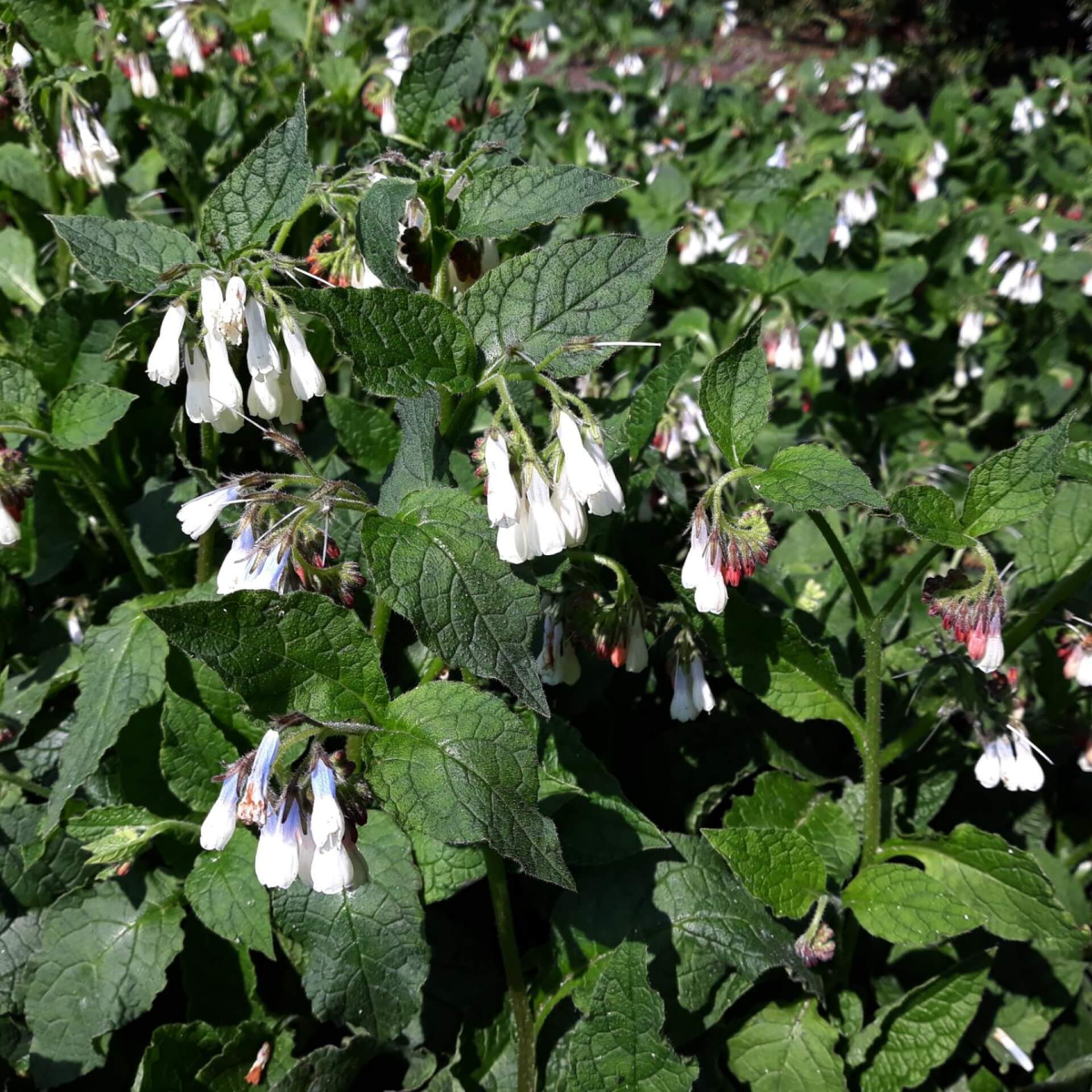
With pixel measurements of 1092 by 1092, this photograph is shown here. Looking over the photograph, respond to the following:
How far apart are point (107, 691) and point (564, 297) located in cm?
129

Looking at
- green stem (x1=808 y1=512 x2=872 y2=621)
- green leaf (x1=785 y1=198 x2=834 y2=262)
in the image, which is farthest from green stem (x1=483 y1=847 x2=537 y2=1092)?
green leaf (x1=785 y1=198 x2=834 y2=262)

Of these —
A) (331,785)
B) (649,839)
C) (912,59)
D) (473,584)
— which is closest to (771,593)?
(649,839)

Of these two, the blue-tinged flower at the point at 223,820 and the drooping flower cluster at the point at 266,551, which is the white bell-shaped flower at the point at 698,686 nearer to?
the drooping flower cluster at the point at 266,551

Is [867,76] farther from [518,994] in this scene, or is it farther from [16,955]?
[16,955]

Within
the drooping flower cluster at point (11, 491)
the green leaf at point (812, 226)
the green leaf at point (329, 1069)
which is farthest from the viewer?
the green leaf at point (812, 226)

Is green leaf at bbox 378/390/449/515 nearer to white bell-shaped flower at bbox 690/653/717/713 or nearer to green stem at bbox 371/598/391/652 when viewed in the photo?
green stem at bbox 371/598/391/652

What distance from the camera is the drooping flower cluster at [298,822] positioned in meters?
1.43

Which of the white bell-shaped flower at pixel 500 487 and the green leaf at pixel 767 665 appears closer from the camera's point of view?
the white bell-shaped flower at pixel 500 487

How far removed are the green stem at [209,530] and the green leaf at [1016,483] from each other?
157 centimetres

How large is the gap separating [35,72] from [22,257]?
1.99ft

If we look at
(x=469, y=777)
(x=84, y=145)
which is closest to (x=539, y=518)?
(x=469, y=777)

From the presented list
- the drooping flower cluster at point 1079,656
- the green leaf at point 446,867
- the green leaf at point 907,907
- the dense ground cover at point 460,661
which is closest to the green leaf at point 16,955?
the dense ground cover at point 460,661

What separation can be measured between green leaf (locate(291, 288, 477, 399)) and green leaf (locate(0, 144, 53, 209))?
204 cm

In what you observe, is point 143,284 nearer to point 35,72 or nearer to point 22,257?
point 22,257
